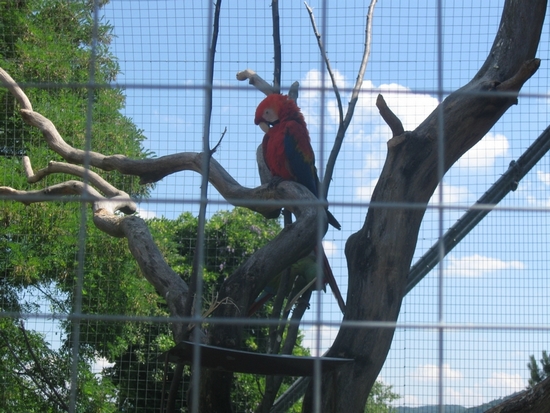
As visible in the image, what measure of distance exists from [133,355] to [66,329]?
375mm

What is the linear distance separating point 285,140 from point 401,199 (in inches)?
29.1

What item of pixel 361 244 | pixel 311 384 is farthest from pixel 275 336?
pixel 361 244

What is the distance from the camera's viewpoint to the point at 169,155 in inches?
85.9

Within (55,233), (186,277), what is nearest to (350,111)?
(186,277)

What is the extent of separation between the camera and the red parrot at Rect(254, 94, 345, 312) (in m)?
2.42

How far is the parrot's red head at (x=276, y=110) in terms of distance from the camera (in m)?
2.41

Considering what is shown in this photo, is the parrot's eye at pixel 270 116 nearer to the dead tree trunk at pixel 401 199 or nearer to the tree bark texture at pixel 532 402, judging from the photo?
the dead tree trunk at pixel 401 199

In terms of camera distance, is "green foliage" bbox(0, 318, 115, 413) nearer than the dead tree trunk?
No

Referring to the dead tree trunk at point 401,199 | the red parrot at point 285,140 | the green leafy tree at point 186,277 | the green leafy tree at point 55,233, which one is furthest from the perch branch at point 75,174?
the dead tree trunk at point 401,199

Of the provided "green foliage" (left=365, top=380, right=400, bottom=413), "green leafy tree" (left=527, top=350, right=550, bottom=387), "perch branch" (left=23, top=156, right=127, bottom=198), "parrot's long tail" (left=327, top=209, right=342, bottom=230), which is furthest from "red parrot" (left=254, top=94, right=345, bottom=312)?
"green leafy tree" (left=527, top=350, right=550, bottom=387)

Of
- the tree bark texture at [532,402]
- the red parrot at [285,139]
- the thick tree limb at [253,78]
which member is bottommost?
the tree bark texture at [532,402]

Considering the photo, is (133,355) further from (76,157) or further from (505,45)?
(505,45)

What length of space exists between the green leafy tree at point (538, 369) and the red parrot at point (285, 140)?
1097 millimetres

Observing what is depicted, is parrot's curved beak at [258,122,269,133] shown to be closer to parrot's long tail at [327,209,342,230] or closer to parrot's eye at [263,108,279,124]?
parrot's eye at [263,108,279,124]
